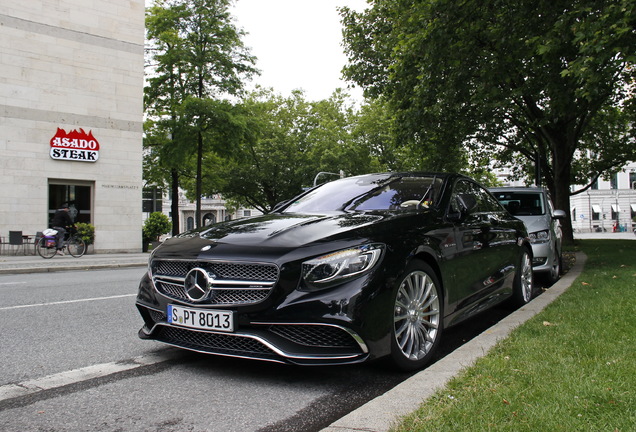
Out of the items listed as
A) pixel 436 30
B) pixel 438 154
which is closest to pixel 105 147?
pixel 438 154

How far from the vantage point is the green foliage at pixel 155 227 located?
996 inches

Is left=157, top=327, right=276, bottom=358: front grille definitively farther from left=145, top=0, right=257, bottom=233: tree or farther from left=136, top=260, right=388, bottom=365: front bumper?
left=145, top=0, right=257, bottom=233: tree

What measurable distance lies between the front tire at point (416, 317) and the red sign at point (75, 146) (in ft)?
69.3

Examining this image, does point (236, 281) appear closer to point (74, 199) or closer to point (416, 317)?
point (416, 317)

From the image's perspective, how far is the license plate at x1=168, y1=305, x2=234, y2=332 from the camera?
10.9ft

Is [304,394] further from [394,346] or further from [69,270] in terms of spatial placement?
[69,270]

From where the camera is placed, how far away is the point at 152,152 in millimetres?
30016

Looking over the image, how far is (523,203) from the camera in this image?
31.9 feet

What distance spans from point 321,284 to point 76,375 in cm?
185

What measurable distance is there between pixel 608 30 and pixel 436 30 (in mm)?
3962

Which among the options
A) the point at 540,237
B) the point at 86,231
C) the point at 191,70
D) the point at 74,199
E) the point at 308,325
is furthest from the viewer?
the point at 191,70

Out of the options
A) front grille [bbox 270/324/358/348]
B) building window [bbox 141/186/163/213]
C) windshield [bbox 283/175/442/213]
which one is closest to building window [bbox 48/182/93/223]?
building window [bbox 141/186/163/213]

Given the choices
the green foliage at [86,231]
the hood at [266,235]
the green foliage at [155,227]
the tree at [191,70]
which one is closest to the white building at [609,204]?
the tree at [191,70]

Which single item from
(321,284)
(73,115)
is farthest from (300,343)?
(73,115)
